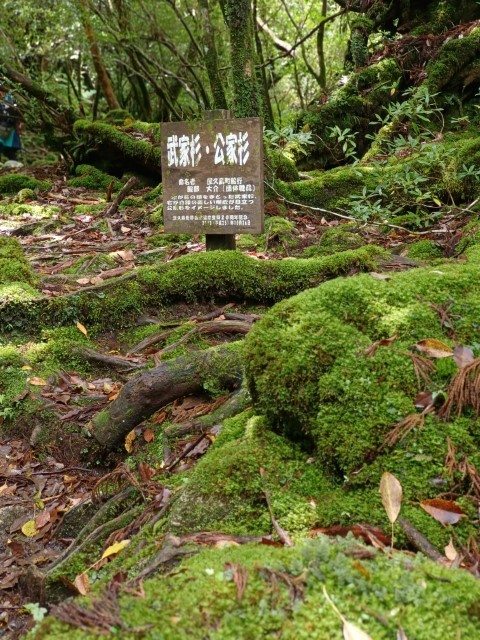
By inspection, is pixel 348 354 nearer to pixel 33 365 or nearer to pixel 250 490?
pixel 250 490

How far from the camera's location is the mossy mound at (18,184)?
1156 cm

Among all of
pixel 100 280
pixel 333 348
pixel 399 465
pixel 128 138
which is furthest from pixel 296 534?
pixel 128 138

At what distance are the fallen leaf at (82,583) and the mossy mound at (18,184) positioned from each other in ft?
34.0

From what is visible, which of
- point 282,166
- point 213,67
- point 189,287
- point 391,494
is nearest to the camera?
point 391,494

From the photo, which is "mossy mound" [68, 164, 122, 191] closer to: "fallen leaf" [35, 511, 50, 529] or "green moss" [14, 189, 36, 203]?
"green moss" [14, 189, 36, 203]

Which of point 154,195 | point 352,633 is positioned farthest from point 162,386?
point 154,195

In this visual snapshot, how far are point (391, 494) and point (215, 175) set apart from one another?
13.9ft

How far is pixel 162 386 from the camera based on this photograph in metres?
3.71

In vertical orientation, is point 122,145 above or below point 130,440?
above

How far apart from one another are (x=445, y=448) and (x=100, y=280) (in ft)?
13.9

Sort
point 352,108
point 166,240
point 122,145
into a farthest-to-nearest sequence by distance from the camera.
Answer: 1. point 122,145
2. point 352,108
3. point 166,240

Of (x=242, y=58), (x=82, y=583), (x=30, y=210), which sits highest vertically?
(x=242, y=58)

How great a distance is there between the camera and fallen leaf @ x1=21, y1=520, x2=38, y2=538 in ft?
10.8

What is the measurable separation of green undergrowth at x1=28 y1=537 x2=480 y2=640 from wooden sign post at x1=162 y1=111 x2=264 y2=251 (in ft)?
14.3
